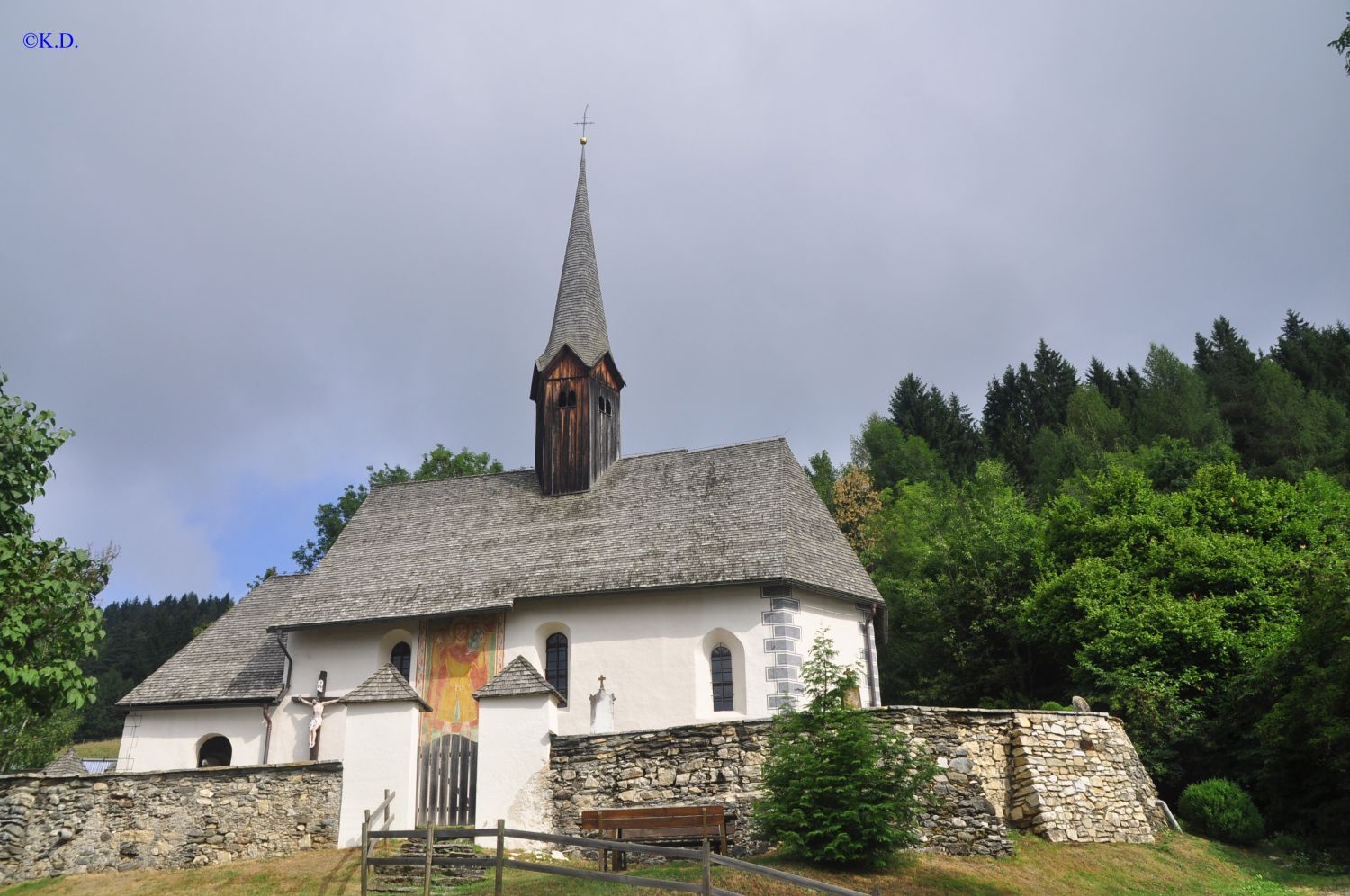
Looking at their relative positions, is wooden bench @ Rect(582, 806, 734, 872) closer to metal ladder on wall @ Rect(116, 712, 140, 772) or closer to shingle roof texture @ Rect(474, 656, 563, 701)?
shingle roof texture @ Rect(474, 656, 563, 701)

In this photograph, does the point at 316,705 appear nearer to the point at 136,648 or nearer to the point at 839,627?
the point at 839,627

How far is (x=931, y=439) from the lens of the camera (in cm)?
6022

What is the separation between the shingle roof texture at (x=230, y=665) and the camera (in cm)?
2444

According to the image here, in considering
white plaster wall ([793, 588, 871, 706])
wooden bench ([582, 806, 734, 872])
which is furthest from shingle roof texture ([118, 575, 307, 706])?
white plaster wall ([793, 588, 871, 706])

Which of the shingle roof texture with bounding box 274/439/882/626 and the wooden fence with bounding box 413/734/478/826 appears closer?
the wooden fence with bounding box 413/734/478/826

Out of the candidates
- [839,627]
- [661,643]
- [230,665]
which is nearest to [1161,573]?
[839,627]

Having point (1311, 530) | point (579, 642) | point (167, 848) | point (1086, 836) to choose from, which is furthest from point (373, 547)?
point (1311, 530)

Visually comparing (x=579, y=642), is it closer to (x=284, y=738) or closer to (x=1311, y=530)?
(x=284, y=738)

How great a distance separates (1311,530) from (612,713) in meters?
19.0

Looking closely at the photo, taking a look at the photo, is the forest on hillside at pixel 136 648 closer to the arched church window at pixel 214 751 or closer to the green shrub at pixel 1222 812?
the arched church window at pixel 214 751

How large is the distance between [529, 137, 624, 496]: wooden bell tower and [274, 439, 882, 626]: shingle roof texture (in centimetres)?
62

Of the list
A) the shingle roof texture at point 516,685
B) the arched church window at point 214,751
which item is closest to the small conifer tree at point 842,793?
the shingle roof texture at point 516,685

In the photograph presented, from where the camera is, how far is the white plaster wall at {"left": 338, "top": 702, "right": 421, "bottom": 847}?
1739 cm

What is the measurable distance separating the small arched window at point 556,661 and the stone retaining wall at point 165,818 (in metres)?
5.89
